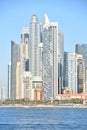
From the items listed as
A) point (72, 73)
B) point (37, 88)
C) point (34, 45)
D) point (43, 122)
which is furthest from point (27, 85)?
point (43, 122)

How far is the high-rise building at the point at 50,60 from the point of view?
156m

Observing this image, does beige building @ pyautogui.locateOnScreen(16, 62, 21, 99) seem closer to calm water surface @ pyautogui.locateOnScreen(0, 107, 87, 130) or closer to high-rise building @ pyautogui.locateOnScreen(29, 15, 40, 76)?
high-rise building @ pyautogui.locateOnScreen(29, 15, 40, 76)

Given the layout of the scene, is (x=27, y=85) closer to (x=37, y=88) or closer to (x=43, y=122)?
(x=37, y=88)

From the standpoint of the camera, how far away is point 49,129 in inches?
1302

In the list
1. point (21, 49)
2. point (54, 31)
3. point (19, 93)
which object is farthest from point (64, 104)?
point (21, 49)

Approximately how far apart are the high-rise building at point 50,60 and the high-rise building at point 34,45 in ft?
15.7

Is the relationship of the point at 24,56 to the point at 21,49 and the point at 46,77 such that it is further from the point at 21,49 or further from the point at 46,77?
the point at 46,77

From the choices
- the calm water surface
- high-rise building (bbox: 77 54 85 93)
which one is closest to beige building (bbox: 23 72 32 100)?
high-rise building (bbox: 77 54 85 93)

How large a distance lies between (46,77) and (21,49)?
34.5 m

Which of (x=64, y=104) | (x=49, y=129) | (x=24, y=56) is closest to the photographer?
(x=49, y=129)

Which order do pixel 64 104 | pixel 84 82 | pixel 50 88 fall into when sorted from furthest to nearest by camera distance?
pixel 84 82
pixel 50 88
pixel 64 104

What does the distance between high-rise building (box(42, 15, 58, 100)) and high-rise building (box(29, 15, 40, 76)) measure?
15.7ft

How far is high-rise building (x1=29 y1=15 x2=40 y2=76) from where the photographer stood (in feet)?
585

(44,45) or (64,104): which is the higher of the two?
(44,45)
